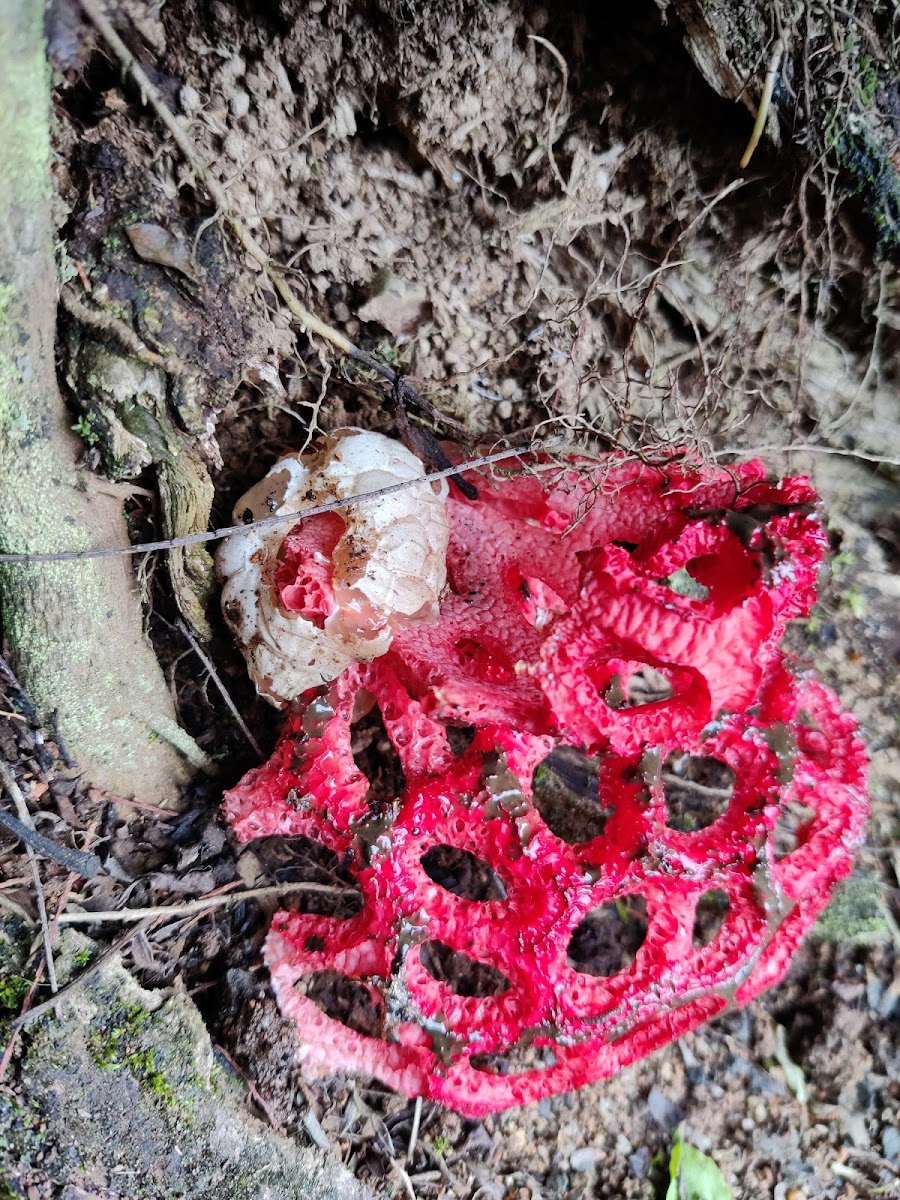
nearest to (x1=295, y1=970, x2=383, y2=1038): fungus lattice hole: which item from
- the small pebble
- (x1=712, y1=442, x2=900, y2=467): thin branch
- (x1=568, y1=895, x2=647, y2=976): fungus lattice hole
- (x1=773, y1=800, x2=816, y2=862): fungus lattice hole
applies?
(x1=568, y1=895, x2=647, y2=976): fungus lattice hole

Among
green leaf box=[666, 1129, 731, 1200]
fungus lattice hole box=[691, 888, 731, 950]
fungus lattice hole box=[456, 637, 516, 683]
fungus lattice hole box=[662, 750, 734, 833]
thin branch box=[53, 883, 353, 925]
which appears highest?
fungus lattice hole box=[456, 637, 516, 683]

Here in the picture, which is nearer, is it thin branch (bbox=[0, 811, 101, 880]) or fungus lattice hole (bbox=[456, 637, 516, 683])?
thin branch (bbox=[0, 811, 101, 880])

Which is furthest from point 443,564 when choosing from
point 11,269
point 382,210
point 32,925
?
point 32,925

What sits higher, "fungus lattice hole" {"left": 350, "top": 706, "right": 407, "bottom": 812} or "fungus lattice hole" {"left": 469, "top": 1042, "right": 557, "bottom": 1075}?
"fungus lattice hole" {"left": 350, "top": 706, "right": 407, "bottom": 812}

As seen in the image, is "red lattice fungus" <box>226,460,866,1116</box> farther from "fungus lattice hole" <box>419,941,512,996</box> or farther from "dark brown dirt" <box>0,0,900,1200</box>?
"dark brown dirt" <box>0,0,900,1200</box>

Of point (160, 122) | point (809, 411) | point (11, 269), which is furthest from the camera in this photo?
point (809, 411)

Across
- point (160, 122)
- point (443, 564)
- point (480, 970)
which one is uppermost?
point (160, 122)

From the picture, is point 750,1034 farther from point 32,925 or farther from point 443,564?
point 32,925

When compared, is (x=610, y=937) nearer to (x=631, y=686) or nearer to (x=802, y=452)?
(x=631, y=686)

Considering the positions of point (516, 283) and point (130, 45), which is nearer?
point (130, 45)
